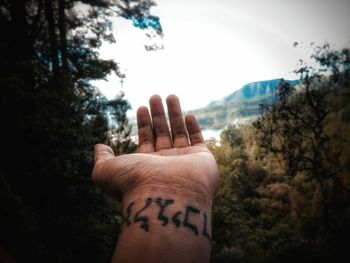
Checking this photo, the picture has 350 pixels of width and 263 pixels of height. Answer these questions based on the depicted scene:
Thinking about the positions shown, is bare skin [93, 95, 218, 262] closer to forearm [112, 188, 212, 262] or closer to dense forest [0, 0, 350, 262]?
forearm [112, 188, 212, 262]

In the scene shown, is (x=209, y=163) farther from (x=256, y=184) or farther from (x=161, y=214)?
(x=256, y=184)

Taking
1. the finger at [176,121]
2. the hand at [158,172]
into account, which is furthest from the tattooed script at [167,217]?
the finger at [176,121]

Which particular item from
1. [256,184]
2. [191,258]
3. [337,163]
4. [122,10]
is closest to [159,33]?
[122,10]

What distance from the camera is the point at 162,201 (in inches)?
71.2

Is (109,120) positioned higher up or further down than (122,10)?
further down

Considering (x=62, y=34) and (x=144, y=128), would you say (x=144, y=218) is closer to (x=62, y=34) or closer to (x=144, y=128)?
(x=144, y=128)

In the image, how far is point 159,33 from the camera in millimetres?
7402

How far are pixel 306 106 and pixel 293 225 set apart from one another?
29.4ft

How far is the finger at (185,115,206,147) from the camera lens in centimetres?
301

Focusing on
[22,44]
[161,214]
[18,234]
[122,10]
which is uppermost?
[122,10]

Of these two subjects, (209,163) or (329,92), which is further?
(329,92)

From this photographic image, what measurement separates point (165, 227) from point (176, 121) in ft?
5.54

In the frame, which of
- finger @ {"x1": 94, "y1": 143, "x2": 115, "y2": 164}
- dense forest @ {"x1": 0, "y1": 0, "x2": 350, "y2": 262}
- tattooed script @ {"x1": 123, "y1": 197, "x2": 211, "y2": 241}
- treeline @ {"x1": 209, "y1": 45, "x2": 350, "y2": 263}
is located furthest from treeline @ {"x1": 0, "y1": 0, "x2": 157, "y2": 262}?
treeline @ {"x1": 209, "y1": 45, "x2": 350, "y2": 263}

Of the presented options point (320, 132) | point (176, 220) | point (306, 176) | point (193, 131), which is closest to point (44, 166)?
point (193, 131)
